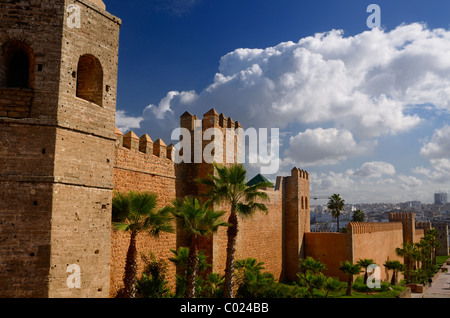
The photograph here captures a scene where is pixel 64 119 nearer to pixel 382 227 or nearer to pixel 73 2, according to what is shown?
pixel 73 2

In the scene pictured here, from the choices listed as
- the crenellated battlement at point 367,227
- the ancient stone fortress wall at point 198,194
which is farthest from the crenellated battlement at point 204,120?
the crenellated battlement at point 367,227

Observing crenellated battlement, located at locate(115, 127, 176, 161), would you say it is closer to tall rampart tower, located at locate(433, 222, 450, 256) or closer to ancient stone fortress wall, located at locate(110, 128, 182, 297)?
ancient stone fortress wall, located at locate(110, 128, 182, 297)

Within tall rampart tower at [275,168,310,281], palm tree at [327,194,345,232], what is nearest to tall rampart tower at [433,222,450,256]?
palm tree at [327,194,345,232]

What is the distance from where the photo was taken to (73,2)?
8000mm

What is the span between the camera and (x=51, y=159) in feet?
24.5

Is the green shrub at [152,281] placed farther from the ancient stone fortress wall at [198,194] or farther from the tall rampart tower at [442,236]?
the tall rampart tower at [442,236]

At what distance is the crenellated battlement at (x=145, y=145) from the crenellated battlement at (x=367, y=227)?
12301mm

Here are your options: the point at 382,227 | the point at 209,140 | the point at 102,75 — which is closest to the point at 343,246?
the point at 382,227

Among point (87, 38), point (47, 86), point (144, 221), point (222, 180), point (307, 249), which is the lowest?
point (307, 249)

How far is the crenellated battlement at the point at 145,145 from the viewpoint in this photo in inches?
452

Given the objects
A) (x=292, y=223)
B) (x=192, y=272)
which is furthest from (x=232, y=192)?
(x=292, y=223)
